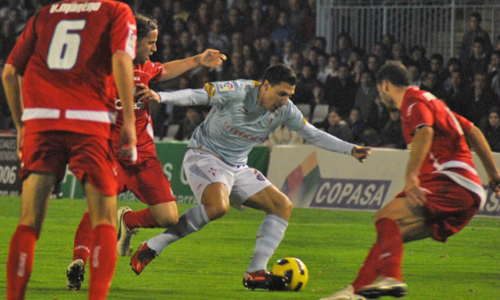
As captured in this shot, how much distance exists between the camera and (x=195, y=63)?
7176 millimetres

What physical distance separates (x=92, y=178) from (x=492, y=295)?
10.7ft

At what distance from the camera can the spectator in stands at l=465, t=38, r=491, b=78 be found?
604 inches

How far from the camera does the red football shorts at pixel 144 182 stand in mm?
6965

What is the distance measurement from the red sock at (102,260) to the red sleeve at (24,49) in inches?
40.0

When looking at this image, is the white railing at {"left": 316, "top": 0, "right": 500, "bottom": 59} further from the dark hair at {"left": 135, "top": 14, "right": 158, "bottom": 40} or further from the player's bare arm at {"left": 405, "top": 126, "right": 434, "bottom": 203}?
the player's bare arm at {"left": 405, "top": 126, "right": 434, "bottom": 203}

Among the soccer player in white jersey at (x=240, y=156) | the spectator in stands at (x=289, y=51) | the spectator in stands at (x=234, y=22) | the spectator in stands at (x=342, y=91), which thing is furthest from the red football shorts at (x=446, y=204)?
the spectator in stands at (x=234, y=22)

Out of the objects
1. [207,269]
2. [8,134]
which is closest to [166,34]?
[8,134]

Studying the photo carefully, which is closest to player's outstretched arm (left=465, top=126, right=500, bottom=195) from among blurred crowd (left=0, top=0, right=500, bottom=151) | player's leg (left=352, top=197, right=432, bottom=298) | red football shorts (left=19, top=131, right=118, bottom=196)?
player's leg (left=352, top=197, right=432, bottom=298)

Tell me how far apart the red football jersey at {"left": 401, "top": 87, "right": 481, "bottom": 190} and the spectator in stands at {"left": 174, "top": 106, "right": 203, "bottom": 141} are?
1169 cm

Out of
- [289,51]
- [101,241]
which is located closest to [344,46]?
[289,51]

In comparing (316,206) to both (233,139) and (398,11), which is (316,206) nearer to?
(398,11)

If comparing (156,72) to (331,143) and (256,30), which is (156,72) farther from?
(256,30)

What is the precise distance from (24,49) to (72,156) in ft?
2.21

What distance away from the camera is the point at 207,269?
7.39m
